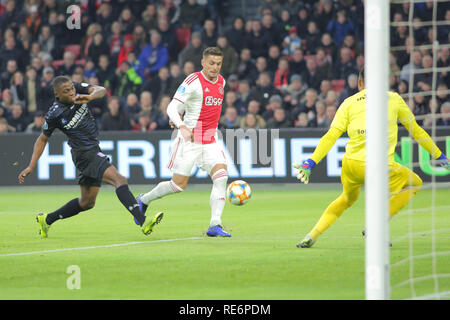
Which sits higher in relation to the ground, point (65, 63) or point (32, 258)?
point (65, 63)

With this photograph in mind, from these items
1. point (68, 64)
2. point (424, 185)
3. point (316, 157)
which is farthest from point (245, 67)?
point (424, 185)

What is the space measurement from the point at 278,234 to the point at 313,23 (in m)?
10.7

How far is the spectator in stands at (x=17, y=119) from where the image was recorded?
20.0 metres

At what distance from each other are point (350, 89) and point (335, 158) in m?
1.81

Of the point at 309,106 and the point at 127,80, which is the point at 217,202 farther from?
the point at 127,80

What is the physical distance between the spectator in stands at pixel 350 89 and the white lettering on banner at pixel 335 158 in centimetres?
123

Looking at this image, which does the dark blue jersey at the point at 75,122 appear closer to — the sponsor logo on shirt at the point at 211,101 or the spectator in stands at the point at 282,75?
the sponsor logo on shirt at the point at 211,101

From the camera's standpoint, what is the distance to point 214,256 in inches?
338

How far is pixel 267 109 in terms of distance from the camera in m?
19.1

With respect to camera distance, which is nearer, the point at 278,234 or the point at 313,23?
the point at 278,234

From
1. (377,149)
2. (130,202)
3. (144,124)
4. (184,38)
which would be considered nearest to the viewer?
(377,149)

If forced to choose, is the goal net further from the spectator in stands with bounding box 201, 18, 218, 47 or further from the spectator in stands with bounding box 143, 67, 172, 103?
the spectator in stands with bounding box 143, 67, 172, 103
